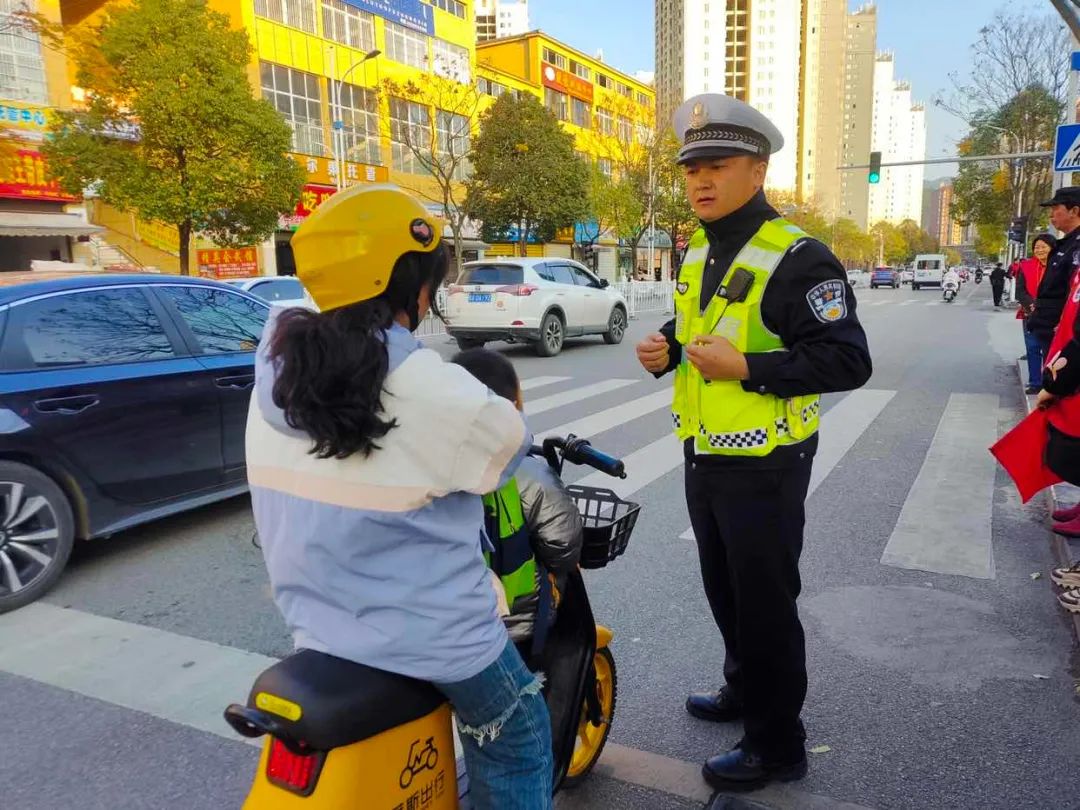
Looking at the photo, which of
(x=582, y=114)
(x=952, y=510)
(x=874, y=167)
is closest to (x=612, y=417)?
(x=952, y=510)

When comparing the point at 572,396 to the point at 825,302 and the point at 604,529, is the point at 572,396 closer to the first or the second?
the point at 825,302

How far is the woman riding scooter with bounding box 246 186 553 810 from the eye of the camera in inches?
52.0

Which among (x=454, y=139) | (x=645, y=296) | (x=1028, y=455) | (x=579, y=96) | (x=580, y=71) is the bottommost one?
(x=645, y=296)

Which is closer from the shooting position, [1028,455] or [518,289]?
[1028,455]

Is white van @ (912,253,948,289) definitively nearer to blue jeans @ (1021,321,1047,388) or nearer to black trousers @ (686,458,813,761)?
blue jeans @ (1021,321,1047,388)

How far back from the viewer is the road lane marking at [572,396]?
29.2 feet

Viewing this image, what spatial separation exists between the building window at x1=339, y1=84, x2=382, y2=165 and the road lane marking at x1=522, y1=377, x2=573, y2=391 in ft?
83.3

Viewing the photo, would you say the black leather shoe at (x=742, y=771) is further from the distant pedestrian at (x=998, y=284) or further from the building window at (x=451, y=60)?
the building window at (x=451, y=60)

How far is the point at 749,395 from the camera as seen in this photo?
2.23 m

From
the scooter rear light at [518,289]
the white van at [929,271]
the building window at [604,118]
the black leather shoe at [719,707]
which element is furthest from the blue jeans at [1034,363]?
the building window at [604,118]

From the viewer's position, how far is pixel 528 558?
1.92 metres

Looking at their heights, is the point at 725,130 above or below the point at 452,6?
below

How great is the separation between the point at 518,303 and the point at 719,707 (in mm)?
10992

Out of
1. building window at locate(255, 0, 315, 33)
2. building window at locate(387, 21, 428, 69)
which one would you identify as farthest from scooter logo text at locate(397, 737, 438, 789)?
building window at locate(387, 21, 428, 69)
